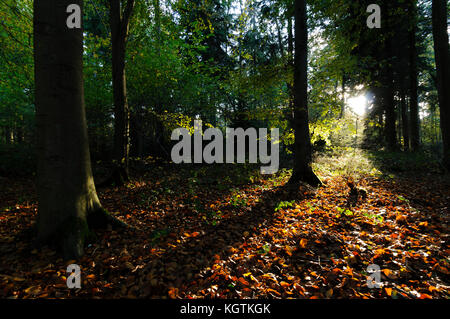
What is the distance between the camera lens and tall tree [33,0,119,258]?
3.04 m

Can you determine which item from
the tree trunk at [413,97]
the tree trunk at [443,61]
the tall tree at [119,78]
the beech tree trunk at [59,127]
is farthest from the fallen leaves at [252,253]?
the tree trunk at [413,97]

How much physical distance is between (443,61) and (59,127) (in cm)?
1232

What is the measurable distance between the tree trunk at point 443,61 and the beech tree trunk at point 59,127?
1166 cm

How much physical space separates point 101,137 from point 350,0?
40.6 feet

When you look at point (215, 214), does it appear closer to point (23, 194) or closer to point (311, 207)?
point (311, 207)

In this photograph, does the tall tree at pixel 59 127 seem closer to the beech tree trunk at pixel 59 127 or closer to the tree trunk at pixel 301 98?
the beech tree trunk at pixel 59 127

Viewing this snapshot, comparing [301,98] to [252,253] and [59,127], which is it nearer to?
[252,253]

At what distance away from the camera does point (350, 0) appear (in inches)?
285

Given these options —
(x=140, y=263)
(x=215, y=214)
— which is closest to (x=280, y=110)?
(x=215, y=214)

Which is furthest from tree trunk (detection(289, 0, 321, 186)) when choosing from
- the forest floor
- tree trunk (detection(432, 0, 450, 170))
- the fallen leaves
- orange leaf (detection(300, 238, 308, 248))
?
tree trunk (detection(432, 0, 450, 170))

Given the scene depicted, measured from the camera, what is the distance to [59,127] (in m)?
3.11
